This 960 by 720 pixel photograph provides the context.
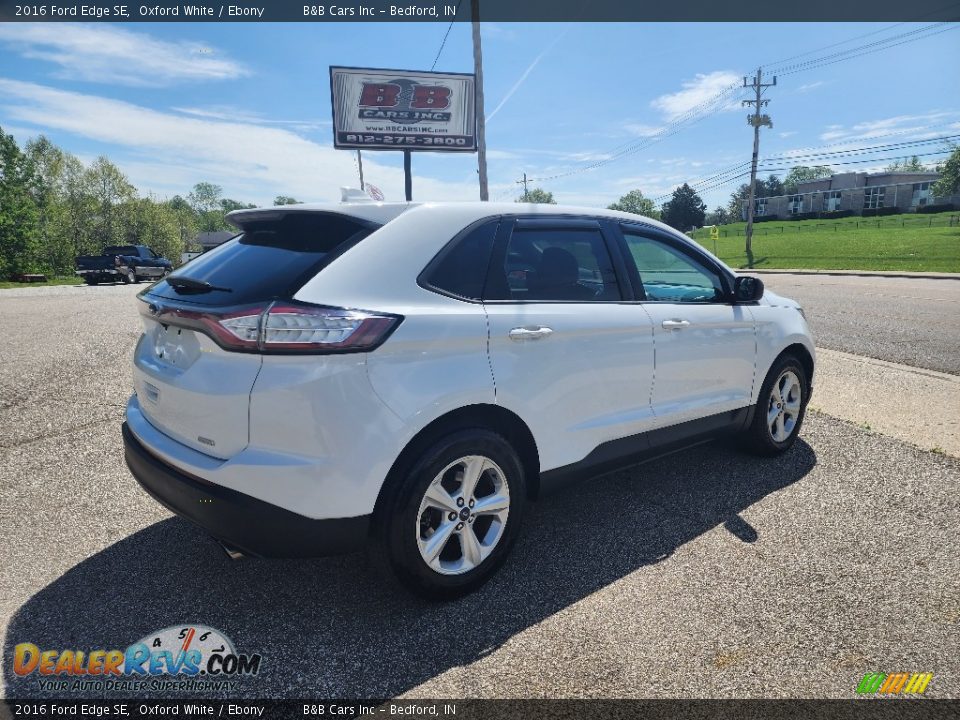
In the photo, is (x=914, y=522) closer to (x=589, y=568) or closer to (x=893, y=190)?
(x=589, y=568)

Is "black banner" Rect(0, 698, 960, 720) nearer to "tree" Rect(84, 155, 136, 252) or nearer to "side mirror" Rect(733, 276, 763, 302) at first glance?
"side mirror" Rect(733, 276, 763, 302)

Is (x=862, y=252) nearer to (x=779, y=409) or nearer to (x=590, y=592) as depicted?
(x=779, y=409)

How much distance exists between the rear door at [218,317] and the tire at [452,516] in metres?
0.68

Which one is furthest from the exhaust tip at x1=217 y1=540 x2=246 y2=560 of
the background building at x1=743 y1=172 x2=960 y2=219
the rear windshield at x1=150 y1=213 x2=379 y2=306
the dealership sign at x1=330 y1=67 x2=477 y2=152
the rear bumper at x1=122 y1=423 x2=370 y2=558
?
the background building at x1=743 y1=172 x2=960 y2=219

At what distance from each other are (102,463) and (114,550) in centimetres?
139

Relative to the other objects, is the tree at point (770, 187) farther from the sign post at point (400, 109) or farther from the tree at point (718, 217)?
the sign post at point (400, 109)

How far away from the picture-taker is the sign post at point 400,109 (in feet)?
78.3

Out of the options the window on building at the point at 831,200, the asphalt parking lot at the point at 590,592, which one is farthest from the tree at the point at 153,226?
the window on building at the point at 831,200

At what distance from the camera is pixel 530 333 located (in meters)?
2.65

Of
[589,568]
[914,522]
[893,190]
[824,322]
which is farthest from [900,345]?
[893,190]

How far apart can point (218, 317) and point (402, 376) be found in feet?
2.40

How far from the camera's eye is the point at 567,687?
6.86 ft

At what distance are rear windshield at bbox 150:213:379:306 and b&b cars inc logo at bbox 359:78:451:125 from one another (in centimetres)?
2378

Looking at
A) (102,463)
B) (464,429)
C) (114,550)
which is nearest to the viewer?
(464,429)
